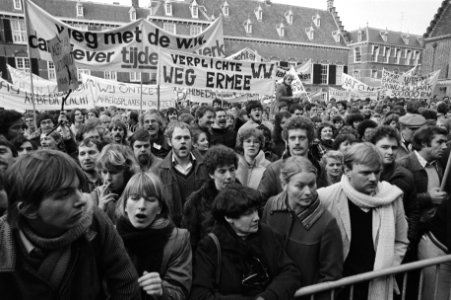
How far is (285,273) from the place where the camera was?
6.76ft

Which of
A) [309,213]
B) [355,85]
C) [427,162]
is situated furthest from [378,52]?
[309,213]

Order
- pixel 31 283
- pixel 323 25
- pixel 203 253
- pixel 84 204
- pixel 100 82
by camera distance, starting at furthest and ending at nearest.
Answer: pixel 323 25 < pixel 100 82 < pixel 203 253 < pixel 84 204 < pixel 31 283

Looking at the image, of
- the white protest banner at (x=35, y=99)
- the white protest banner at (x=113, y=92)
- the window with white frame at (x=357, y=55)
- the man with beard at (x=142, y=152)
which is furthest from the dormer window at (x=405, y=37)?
the man with beard at (x=142, y=152)

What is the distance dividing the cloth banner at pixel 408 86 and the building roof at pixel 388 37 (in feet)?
125

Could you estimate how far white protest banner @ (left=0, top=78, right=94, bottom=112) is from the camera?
332 inches

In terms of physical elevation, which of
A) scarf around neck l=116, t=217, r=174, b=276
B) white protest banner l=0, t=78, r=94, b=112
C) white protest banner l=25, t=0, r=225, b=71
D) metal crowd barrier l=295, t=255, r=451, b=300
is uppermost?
white protest banner l=25, t=0, r=225, b=71

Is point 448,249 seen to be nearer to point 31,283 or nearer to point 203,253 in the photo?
point 203,253

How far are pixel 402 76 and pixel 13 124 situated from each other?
13032 millimetres

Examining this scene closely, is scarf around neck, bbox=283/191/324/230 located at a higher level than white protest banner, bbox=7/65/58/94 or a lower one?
lower

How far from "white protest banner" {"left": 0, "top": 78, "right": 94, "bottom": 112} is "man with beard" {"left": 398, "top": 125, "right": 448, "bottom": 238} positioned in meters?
7.81

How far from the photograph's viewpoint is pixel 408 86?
12766 mm

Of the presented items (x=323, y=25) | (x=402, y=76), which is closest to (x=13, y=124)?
(x=402, y=76)

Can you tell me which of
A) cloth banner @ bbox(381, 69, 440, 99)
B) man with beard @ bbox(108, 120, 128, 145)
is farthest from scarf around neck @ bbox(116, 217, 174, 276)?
cloth banner @ bbox(381, 69, 440, 99)

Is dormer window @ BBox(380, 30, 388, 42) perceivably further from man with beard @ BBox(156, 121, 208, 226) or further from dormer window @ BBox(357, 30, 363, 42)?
man with beard @ BBox(156, 121, 208, 226)
